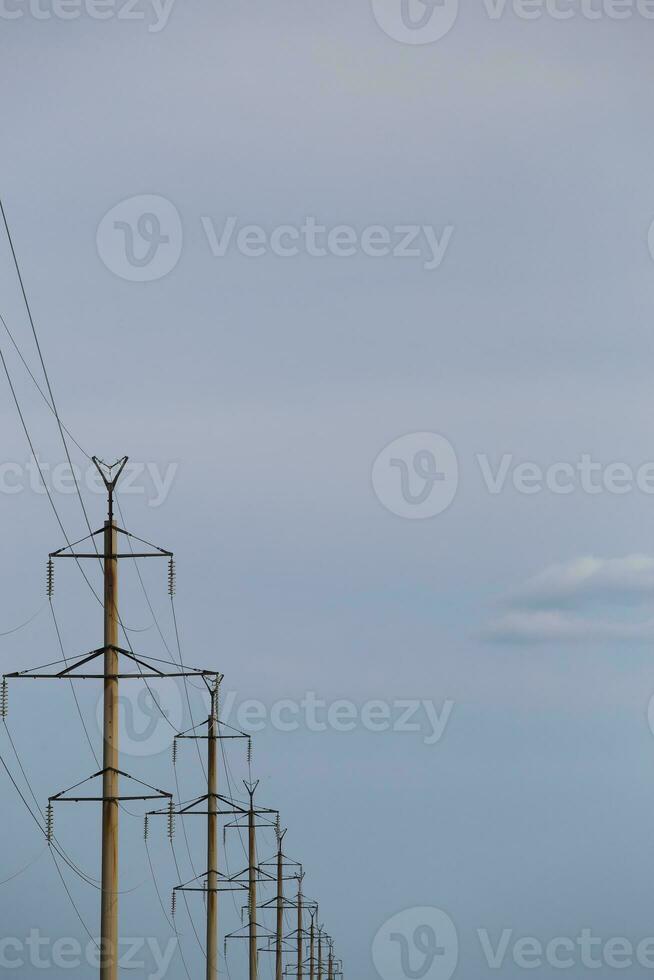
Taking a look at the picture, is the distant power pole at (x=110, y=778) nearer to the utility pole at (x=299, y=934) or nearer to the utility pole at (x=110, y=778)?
the utility pole at (x=110, y=778)

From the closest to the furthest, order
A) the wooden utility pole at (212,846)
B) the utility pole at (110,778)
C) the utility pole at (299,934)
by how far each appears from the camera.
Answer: the utility pole at (110,778), the wooden utility pole at (212,846), the utility pole at (299,934)

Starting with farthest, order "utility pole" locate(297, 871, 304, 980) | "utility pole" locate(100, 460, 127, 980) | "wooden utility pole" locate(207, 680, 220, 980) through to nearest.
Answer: "utility pole" locate(297, 871, 304, 980) → "wooden utility pole" locate(207, 680, 220, 980) → "utility pole" locate(100, 460, 127, 980)

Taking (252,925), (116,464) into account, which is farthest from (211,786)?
(116,464)

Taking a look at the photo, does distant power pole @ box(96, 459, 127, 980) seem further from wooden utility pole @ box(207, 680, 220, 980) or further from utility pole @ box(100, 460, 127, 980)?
wooden utility pole @ box(207, 680, 220, 980)

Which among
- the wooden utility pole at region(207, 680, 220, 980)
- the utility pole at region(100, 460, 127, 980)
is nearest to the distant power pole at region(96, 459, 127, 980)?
the utility pole at region(100, 460, 127, 980)

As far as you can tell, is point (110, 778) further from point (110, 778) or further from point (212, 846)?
point (212, 846)

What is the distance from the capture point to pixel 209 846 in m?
55.6

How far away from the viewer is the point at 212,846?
5559 centimetres

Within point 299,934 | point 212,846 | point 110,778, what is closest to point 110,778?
point 110,778

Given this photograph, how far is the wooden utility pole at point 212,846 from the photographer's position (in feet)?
174

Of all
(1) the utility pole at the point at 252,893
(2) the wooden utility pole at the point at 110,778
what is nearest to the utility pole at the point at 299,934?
(1) the utility pole at the point at 252,893

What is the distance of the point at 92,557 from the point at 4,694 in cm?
375

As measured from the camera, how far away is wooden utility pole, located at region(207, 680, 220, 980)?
5300 cm

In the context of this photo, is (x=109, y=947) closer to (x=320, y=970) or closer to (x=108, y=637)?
(x=108, y=637)
